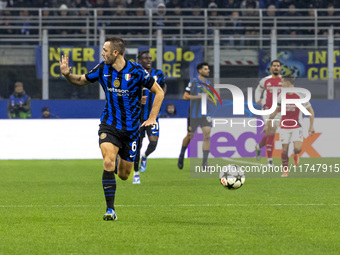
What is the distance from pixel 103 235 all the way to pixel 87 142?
12394 mm

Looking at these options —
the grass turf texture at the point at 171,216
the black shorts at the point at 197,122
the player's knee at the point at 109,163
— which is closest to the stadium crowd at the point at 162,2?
the black shorts at the point at 197,122

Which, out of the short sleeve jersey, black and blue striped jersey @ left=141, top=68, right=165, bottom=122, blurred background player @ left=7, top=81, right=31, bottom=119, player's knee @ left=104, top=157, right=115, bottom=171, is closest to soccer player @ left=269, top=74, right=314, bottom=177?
the short sleeve jersey

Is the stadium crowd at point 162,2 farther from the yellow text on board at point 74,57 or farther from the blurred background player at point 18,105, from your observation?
the blurred background player at point 18,105

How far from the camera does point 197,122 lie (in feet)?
51.8

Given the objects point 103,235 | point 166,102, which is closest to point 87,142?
point 166,102

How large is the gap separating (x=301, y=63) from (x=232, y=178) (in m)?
13.5

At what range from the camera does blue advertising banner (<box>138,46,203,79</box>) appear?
2261 centimetres

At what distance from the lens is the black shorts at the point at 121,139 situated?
8328 mm

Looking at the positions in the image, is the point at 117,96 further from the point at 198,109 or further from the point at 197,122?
the point at 198,109

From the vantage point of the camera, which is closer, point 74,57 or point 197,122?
point 197,122

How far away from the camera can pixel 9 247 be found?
20.9 feet

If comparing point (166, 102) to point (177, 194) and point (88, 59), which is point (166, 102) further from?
point (177, 194)

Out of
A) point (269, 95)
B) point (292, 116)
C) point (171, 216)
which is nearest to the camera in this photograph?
point (171, 216)

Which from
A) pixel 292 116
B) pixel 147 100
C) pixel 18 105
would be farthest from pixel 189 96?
pixel 18 105
